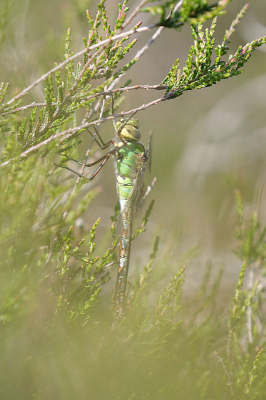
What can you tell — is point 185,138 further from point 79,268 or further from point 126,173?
point 79,268

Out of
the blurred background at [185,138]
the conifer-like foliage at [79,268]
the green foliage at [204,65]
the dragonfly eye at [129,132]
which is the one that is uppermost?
the blurred background at [185,138]

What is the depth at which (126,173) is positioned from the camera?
252 centimetres

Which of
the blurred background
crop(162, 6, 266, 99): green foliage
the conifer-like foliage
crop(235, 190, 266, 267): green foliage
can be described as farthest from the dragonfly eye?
crop(235, 190, 266, 267): green foliage

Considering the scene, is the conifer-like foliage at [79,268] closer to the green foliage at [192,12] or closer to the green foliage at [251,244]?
the green foliage at [192,12]

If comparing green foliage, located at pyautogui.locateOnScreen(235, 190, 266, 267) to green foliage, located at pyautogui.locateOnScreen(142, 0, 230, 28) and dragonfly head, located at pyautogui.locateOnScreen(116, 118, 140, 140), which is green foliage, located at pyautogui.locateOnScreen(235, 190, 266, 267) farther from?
green foliage, located at pyautogui.locateOnScreen(142, 0, 230, 28)

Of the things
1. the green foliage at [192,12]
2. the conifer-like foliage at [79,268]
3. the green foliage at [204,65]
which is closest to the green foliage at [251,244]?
the conifer-like foliage at [79,268]

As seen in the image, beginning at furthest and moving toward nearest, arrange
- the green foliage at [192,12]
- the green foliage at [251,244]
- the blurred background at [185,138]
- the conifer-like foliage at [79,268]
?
1. the blurred background at [185,138]
2. the green foliage at [251,244]
3. the conifer-like foliage at [79,268]
4. the green foliage at [192,12]

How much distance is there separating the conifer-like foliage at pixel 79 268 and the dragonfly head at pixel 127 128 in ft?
0.95

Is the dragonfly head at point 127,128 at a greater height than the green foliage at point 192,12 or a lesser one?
greater

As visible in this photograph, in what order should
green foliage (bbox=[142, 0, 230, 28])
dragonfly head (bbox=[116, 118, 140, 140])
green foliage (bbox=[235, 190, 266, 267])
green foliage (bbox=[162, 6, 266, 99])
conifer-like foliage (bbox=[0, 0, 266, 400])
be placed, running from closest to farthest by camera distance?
green foliage (bbox=[142, 0, 230, 28]) → conifer-like foliage (bbox=[0, 0, 266, 400]) → green foliage (bbox=[162, 6, 266, 99]) → dragonfly head (bbox=[116, 118, 140, 140]) → green foliage (bbox=[235, 190, 266, 267])

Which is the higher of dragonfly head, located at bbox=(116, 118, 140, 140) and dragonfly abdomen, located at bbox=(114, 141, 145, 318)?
dragonfly head, located at bbox=(116, 118, 140, 140)

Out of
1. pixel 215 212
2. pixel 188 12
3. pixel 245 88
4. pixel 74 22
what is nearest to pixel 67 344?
pixel 188 12

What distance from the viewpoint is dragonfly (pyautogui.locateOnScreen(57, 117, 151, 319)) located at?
238 centimetres

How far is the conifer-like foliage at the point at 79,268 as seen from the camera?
1.41 meters
